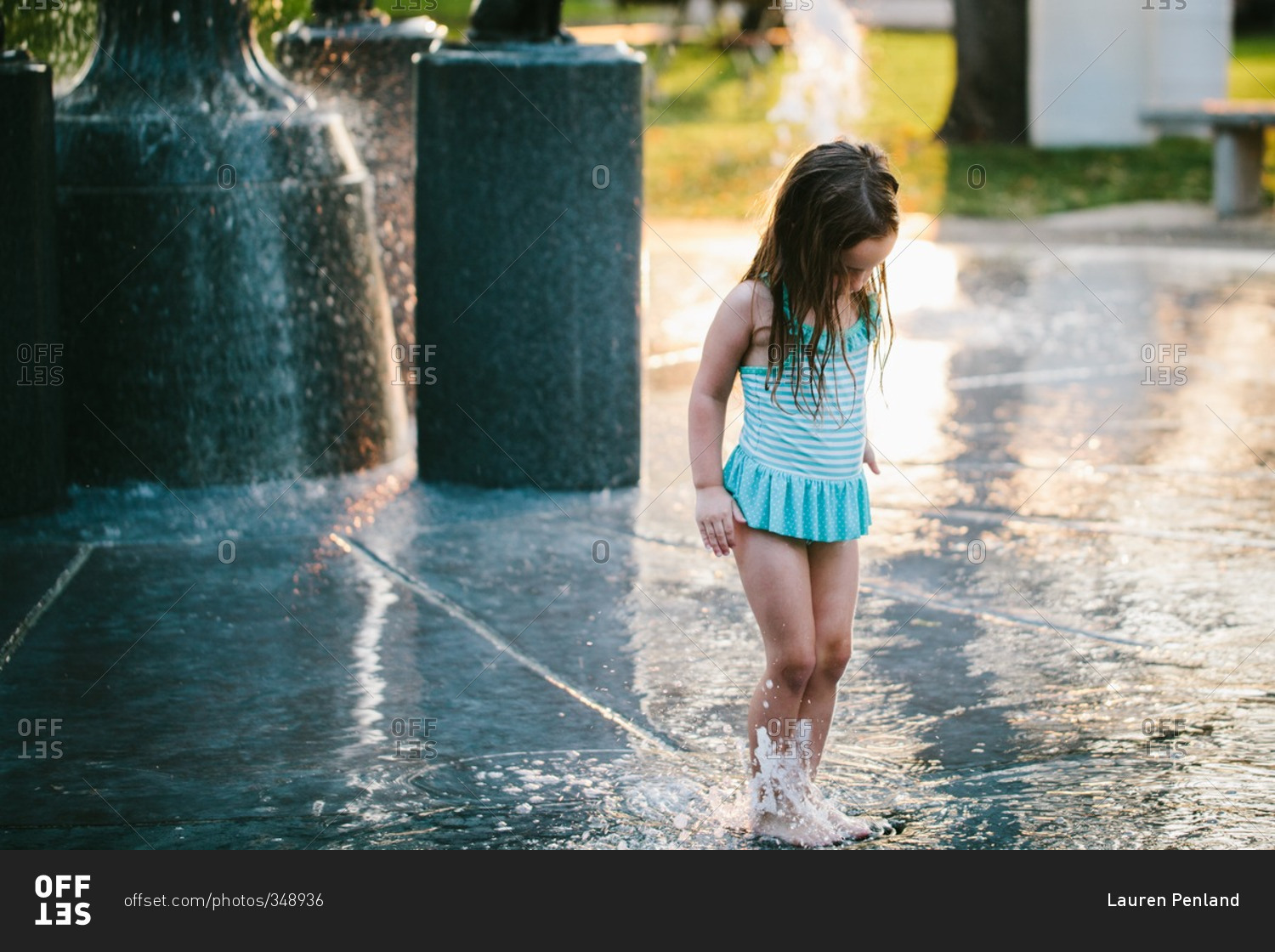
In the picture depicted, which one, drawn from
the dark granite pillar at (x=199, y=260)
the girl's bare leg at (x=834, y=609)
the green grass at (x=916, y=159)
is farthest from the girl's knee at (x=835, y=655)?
the green grass at (x=916, y=159)

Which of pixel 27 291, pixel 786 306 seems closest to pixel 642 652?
pixel 786 306

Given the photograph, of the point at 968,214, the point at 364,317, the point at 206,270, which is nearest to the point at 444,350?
the point at 364,317

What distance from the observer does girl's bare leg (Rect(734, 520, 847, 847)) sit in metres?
3.56

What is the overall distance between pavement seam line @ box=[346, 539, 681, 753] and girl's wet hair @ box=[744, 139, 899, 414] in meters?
1.05

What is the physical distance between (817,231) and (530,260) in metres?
2.98

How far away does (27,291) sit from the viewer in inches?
235

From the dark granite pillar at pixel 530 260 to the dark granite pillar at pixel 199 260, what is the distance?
377 millimetres

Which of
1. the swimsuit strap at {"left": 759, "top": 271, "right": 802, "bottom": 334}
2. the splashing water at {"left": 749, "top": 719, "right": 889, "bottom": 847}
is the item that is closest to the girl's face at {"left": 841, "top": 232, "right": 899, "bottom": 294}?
the swimsuit strap at {"left": 759, "top": 271, "right": 802, "bottom": 334}

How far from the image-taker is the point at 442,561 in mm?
5637

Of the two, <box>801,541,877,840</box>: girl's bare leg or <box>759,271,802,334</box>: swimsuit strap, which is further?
<box>801,541,877,840</box>: girl's bare leg

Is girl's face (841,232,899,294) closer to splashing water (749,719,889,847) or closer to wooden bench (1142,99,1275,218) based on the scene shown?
splashing water (749,719,889,847)

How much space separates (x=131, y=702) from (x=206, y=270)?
2.18 meters

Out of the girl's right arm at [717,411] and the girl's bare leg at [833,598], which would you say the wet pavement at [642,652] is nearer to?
the girl's bare leg at [833,598]

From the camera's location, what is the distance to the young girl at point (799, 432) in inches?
136
